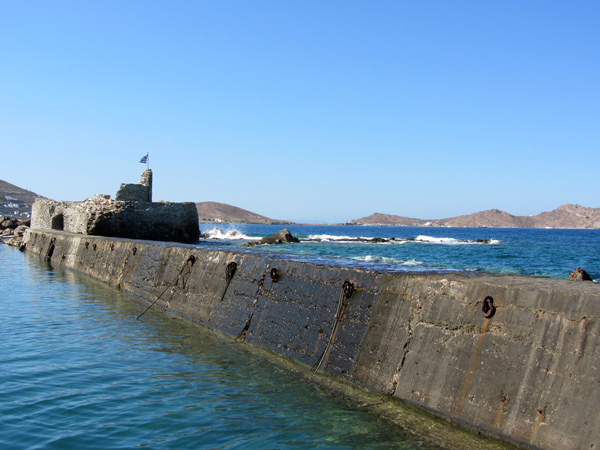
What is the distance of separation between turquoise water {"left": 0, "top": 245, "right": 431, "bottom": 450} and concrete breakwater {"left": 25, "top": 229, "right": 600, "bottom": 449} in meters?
0.47

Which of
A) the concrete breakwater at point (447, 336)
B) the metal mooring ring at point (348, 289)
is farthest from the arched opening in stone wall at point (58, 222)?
the metal mooring ring at point (348, 289)

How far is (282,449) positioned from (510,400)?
5.66 ft

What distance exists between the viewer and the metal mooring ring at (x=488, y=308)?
13.8 ft

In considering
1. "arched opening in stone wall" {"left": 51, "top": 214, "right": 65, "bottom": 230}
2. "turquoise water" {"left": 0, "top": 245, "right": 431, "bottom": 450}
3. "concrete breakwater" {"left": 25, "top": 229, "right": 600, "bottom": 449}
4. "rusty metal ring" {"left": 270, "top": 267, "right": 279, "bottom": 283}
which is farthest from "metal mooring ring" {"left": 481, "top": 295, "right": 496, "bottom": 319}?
"arched opening in stone wall" {"left": 51, "top": 214, "right": 65, "bottom": 230}

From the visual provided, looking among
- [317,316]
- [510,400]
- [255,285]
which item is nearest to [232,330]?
[255,285]

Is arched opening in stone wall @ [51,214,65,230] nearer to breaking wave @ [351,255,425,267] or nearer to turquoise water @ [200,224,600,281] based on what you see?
turquoise water @ [200,224,600,281]

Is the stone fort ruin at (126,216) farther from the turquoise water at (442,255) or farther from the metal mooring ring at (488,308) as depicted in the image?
the metal mooring ring at (488,308)

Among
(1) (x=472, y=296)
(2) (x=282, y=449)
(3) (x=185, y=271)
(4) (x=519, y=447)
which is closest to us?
(4) (x=519, y=447)

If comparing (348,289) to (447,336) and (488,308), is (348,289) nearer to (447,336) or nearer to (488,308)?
(447,336)

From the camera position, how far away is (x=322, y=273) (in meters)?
6.18

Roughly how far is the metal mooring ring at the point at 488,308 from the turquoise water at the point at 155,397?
3.88 ft

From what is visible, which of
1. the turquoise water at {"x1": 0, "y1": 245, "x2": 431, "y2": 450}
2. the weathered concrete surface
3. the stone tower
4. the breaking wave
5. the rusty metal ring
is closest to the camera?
the turquoise water at {"x1": 0, "y1": 245, "x2": 431, "y2": 450}

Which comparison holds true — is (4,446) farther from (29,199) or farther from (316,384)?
(29,199)

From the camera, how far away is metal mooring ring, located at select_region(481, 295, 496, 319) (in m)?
4.21
